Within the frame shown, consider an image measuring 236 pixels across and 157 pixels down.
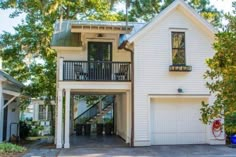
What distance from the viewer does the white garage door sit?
16328 mm

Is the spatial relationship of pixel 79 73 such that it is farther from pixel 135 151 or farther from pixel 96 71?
pixel 135 151

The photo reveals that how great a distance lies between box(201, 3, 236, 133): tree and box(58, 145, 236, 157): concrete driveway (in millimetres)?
6989

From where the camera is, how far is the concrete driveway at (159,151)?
12.9 metres

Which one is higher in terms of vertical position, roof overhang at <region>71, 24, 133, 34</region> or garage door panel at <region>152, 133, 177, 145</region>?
roof overhang at <region>71, 24, 133, 34</region>

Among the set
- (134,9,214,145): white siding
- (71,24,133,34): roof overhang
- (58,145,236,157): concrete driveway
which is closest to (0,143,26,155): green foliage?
(58,145,236,157): concrete driveway

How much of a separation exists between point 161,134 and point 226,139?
3768 millimetres

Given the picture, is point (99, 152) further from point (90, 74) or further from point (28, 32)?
point (28, 32)

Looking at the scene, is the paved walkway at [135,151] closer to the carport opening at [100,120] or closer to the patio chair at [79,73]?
the patio chair at [79,73]

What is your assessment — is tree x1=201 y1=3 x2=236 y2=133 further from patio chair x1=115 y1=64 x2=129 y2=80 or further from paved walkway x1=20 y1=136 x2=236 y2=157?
patio chair x1=115 y1=64 x2=129 y2=80

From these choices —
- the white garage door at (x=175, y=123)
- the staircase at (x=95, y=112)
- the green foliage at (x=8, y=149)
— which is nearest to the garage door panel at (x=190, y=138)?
the white garage door at (x=175, y=123)

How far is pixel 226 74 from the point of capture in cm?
598

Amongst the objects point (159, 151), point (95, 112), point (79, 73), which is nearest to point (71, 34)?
point (79, 73)

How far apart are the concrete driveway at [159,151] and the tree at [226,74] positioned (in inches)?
275

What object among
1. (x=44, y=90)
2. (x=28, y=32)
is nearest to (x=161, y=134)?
(x=44, y=90)
